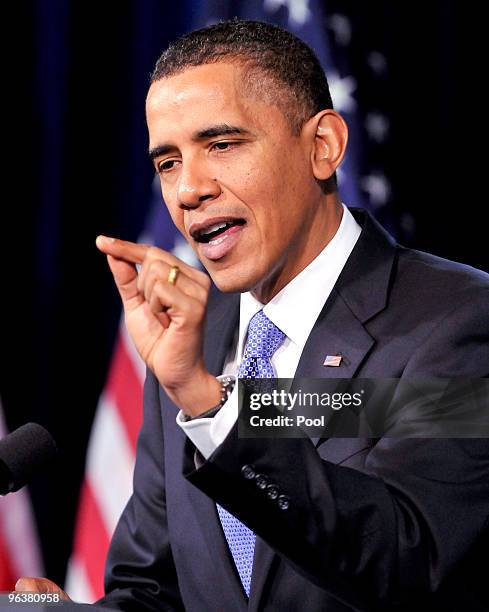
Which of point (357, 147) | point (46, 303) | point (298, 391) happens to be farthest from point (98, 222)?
point (298, 391)

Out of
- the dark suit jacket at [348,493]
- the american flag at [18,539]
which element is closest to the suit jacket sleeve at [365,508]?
the dark suit jacket at [348,493]

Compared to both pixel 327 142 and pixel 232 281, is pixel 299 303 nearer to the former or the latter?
pixel 232 281

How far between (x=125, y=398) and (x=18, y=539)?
1.54 feet

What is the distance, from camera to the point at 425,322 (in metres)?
1.64

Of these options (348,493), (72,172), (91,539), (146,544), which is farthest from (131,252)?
(91,539)

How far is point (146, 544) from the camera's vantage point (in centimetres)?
190

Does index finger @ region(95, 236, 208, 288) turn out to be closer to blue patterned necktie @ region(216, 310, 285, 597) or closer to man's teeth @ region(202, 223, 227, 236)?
man's teeth @ region(202, 223, 227, 236)

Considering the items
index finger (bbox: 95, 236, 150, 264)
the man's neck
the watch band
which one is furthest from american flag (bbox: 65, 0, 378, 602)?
index finger (bbox: 95, 236, 150, 264)

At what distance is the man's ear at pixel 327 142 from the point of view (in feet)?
6.07

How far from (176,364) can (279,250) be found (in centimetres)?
53

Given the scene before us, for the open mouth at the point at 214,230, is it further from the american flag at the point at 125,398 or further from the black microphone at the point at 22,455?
the american flag at the point at 125,398

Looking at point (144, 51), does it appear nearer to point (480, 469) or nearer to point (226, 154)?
point (226, 154)

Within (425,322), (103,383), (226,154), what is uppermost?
(226,154)

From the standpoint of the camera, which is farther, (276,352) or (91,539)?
(91,539)
